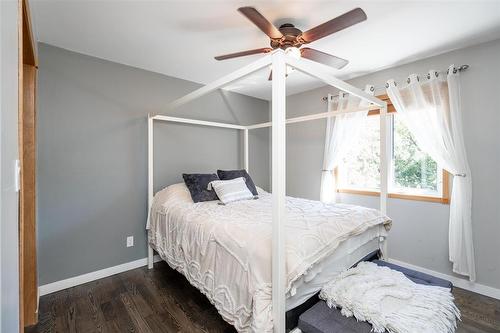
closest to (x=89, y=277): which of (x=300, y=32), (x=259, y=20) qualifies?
(x=259, y=20)

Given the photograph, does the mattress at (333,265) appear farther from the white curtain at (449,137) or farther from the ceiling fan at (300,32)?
the ceiling fan at (300,32)

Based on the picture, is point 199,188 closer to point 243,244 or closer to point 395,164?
point 243,244

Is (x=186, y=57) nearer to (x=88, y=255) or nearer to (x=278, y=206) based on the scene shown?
(x=278, y=206)

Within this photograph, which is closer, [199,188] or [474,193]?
[474,193]

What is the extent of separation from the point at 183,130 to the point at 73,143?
1.22m

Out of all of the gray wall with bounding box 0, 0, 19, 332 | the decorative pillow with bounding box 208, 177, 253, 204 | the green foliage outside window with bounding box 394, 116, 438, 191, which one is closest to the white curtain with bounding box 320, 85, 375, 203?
the green foliage outside window with bounding box 394, 116, 438, 191

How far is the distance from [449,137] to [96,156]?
3.69m

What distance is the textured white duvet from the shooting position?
1.35 m

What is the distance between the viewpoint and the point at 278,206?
1291 millimetres

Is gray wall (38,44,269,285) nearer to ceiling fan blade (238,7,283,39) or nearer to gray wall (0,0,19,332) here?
ceiling fan blade (238,7,283,39)

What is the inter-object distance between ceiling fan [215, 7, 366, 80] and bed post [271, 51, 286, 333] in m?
0.37

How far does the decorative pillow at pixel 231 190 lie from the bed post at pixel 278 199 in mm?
1330

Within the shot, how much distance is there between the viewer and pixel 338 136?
3.22m

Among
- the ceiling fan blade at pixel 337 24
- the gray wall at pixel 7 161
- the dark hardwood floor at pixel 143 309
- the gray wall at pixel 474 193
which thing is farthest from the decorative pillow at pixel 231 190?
the gray wall at pixel 7 161
